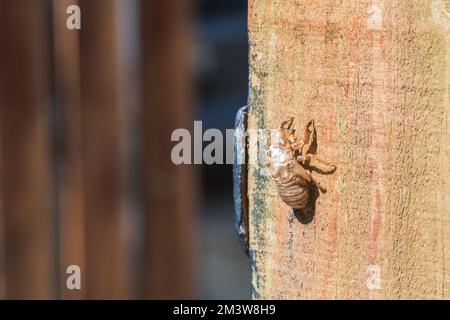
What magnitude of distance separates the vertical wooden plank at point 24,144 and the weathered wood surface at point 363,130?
156 cm

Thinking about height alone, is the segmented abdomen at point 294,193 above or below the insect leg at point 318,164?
below

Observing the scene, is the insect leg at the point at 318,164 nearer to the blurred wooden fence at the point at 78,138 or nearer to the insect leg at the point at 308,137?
the insect leg at the point at 308,137

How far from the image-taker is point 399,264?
0.93 m

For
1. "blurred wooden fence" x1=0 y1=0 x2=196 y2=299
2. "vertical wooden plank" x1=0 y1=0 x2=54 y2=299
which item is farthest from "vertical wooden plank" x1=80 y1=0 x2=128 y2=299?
"vertical wooden plank" x1=0 y1=0 x2=54 y2=299

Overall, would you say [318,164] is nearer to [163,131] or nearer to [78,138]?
[78,138]

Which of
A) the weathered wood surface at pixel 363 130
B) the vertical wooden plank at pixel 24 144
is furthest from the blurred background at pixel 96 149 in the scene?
the weathered wood surface at pixel 363 130

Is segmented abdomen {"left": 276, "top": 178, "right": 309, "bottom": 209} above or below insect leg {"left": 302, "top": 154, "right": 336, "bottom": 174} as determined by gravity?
below

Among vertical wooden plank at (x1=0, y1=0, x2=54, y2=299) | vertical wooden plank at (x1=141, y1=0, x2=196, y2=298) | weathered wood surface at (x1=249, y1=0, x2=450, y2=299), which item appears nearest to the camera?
weathered wood surface at (x1=249, y1=0, x2=450, y2=299)

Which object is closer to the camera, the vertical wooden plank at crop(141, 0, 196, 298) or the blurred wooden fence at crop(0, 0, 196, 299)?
the blurred wooden fence at crop(0, 0, 196, 299)

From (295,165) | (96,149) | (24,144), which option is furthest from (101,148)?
(295,165)

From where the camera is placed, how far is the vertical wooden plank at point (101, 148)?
2.49 metres

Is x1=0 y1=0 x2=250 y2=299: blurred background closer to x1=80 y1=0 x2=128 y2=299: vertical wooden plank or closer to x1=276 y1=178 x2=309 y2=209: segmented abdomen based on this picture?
x1=80 y1=0 x2=128 y2=299: vertical wooden plank

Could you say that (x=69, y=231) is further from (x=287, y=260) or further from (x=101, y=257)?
(x=287, y=260)

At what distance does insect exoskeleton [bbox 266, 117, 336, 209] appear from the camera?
3.17ft
